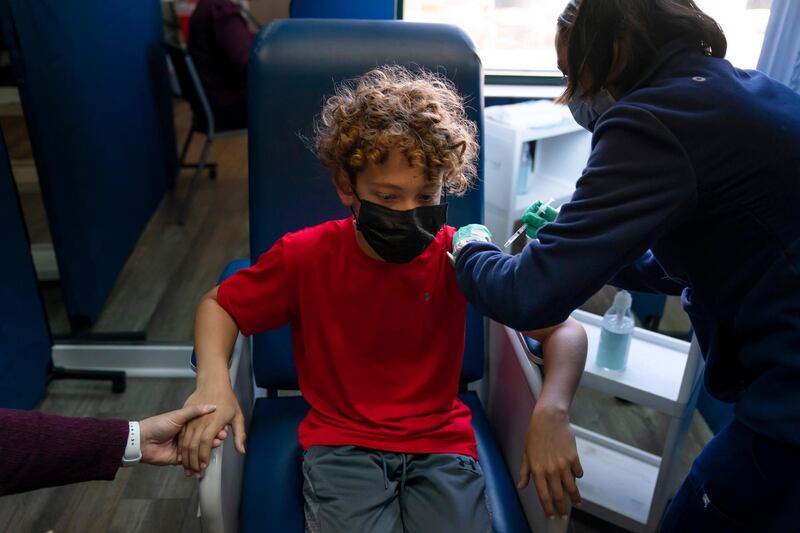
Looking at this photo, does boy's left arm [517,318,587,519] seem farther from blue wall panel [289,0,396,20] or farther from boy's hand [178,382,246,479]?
blue wall panel [289,0,396,20]

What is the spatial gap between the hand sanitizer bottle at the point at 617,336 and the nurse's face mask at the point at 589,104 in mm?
639

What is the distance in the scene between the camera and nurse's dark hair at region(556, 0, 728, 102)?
0.92m

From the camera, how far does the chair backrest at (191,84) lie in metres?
3.04

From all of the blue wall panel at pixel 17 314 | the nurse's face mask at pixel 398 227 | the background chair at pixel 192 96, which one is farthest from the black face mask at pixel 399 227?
the background chair at pixel 192 96

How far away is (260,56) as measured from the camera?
4.43ft

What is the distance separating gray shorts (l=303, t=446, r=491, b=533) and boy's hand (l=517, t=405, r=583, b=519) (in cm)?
11

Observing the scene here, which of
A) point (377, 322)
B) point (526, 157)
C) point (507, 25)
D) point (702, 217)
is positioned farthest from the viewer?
point (507, 25)

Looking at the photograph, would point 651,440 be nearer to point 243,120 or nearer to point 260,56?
point 260,56

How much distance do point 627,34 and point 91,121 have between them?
2.12 m

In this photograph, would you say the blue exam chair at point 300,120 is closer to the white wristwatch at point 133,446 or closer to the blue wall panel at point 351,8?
the white wristwatch at point 133,446

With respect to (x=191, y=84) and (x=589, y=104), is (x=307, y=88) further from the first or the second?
(x=191, y=84)

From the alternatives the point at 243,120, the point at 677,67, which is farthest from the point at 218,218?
the point at 677,67

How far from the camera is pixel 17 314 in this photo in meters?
1.99

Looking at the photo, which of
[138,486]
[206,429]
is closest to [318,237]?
[206,429]
